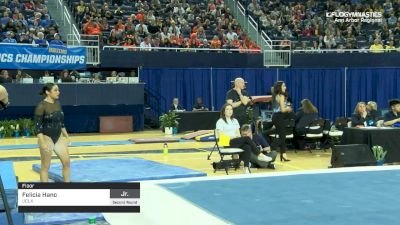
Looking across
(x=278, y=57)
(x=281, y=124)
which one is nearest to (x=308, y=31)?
(x=278, y=57)

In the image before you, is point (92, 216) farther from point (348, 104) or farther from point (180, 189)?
point (348, 104)

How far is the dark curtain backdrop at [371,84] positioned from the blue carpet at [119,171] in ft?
46.2

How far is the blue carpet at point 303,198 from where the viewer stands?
19.8 feet

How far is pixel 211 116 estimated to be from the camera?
788 inches

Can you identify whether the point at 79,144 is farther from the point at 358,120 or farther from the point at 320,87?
the point at 320,87

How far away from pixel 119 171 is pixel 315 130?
581 centimetres

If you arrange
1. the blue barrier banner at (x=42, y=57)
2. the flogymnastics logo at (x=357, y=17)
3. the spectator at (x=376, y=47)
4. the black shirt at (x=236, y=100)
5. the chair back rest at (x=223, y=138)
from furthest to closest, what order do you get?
the flogymnastics logo at (x=357, y=17) < the spectator at (x=376, y=47) < the blue barrier banner at (x=42, y=57) < the black shirt at (x=236, y=100) < the chair back rest at (x=223, y=138)

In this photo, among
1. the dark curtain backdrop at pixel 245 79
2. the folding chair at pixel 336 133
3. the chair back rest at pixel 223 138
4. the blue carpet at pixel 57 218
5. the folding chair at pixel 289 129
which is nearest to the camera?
the blue carpet at pixel 57 218

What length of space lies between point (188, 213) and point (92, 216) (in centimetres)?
104

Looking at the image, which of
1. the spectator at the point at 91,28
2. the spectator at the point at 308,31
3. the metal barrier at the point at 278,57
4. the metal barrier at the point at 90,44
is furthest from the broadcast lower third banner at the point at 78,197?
the spectator at the point at 308,31

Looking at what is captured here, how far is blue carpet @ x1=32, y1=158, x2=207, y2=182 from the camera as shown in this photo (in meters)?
8.60

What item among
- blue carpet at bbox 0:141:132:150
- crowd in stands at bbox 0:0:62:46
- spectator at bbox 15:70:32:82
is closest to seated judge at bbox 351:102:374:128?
blue carpet at bbox 0:141:132:150

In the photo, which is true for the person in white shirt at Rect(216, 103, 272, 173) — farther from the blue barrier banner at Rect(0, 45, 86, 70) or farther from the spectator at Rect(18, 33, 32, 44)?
the spectator at Rect(18, 33, 32, 44)

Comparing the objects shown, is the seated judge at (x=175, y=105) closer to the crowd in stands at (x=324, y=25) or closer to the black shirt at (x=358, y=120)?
the crowd in stands at (x=324, y=25)
